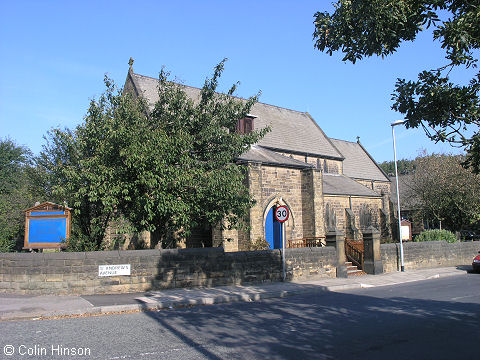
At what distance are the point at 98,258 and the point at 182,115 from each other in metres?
6.56

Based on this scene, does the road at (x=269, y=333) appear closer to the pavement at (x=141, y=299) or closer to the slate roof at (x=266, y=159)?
the pavement at (x=141, y=299)

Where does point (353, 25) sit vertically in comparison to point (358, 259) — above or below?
above

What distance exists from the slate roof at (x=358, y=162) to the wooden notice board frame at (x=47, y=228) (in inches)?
1178

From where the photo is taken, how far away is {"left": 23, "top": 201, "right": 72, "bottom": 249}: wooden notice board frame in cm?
1415

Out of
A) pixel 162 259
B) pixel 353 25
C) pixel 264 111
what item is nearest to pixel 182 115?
pixel 162 259

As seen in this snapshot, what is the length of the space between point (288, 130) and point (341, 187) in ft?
20.5

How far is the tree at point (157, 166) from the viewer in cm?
1338

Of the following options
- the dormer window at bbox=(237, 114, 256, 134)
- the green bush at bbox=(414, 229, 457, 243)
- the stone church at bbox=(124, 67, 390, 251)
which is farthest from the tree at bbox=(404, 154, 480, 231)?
the dormer window at bbox=(237, 114, 256, 134)

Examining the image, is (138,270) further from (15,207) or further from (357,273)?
(15,207)

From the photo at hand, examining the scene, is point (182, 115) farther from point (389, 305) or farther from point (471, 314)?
point (471, 314)

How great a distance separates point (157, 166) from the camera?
1319 centimetres

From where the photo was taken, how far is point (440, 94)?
22.8 ft

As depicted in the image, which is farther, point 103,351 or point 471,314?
point 471,314

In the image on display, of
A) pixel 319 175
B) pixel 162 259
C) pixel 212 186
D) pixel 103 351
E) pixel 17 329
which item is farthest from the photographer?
pixel 319 175
